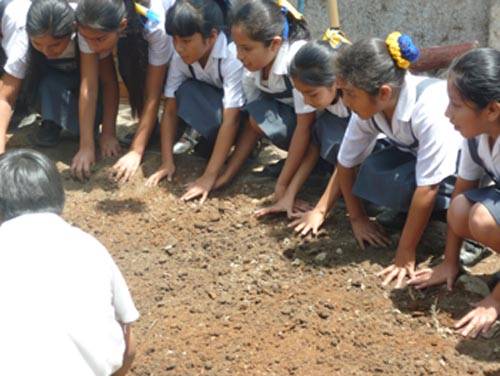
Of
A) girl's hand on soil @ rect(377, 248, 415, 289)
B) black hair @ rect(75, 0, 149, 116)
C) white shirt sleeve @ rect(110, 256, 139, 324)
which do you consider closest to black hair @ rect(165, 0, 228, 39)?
Result: black hair @ rect(75, 0, 149, 116)

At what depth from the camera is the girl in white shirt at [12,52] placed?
14.3 feet

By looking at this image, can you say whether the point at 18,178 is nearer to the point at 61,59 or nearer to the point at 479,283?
the point at 479,283

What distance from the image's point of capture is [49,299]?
2.12m

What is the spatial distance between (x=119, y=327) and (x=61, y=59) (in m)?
2.48

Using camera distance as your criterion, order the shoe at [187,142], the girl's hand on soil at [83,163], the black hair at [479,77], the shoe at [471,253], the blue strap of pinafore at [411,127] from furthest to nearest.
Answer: the shoe at [187,142]
the girl's hand on soil at [83,163]
the shoe at [471,253]
the blue strap of pinafore at [411,127]
the black hair at [479,77]

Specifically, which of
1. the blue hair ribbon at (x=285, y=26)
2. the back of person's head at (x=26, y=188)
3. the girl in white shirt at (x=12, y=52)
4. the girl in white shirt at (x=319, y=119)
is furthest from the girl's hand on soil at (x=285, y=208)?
the back of person's head at (x=26, y=188)

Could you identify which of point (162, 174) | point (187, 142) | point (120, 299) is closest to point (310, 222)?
point (162, 174)

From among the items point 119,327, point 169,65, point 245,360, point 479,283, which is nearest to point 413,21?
point 169,65

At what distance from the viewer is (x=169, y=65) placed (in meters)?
4.44

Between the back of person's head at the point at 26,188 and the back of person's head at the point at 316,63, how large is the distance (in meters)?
1.49

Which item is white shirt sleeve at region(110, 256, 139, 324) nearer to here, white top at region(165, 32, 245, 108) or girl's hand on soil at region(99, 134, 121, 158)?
white top at region(165, 32, 245, 108)

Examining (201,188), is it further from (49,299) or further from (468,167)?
(49,299)

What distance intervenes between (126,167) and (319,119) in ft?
3.24

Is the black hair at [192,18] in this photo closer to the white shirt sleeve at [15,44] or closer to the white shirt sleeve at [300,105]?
the white shirt sleeve at [300,105]
